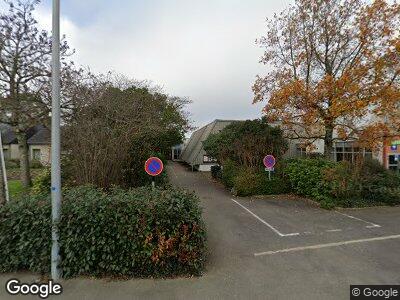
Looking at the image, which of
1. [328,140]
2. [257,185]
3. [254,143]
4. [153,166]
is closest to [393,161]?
[328,140]

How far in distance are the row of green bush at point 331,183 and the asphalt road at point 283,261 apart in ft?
5.03

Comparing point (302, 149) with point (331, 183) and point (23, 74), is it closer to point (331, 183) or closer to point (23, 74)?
point (331, 183)

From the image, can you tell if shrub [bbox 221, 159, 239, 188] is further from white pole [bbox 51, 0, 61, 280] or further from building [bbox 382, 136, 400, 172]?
building [bbox 382, 136, 400, 172]

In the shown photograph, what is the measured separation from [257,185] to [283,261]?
8.38m

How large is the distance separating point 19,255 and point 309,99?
1181cm

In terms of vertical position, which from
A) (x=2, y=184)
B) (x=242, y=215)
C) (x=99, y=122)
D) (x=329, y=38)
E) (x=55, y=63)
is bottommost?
(x=242, y=215)

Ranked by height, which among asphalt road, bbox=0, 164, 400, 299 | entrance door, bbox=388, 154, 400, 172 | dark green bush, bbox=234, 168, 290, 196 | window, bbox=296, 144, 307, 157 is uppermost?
window, bbox=296, 144, 307, 157

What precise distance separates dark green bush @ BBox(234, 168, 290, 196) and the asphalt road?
3.91m

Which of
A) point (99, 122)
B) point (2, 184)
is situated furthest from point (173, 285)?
point (2, 184)

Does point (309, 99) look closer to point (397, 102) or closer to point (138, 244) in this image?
point (397, 102)

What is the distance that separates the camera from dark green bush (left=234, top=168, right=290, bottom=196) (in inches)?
537

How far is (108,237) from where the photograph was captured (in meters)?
4.62

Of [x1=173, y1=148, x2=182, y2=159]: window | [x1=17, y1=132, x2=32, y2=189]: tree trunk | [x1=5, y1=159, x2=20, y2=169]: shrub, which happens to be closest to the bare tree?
[x1=17, y1=132, x2=32, y2=189]: tree trunk

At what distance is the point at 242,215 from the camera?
9.70m
